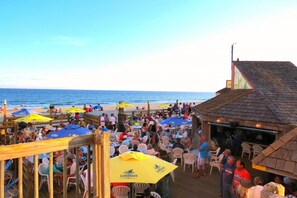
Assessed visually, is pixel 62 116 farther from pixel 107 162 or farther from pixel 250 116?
pixel 107 162

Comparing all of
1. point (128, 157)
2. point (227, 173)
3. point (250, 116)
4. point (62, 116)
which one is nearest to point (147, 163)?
point (128, 157)

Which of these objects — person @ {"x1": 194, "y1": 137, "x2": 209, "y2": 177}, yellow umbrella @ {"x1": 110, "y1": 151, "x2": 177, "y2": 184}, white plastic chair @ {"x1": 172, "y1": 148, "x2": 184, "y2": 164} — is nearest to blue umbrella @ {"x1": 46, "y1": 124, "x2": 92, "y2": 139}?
white plastic chair @ {"x1": 172, "y1": 148, "x2": 184, "y2": 164}

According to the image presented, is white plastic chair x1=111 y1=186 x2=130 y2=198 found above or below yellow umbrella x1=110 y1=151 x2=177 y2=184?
below

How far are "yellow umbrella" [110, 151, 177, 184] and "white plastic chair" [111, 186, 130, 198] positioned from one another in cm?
95

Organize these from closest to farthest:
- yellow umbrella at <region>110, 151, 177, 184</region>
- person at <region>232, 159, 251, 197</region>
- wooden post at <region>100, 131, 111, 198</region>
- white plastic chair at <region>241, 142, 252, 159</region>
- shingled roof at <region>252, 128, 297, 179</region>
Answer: wooden post at <region>100, 131, 111, 198</region> < shingled roof at <region>252, 128, 297, 179</region> < yellow umbrella at <region>110, 151, 177, 184</region> < person at <region>232, 159, 251, 197</region> < white plastic chair at <region>241, 142, 252, 159</region>

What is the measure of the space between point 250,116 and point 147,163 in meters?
5.77

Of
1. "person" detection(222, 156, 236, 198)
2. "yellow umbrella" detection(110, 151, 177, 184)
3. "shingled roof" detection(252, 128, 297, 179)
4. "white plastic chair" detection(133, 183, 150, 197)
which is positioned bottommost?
"white plastic chair" detection(133, 183, 150, 197)

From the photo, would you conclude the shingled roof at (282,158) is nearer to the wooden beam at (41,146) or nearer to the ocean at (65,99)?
the wooden beam at (41,146)

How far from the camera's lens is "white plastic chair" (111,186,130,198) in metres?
6.23

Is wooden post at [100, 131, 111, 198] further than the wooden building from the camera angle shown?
No

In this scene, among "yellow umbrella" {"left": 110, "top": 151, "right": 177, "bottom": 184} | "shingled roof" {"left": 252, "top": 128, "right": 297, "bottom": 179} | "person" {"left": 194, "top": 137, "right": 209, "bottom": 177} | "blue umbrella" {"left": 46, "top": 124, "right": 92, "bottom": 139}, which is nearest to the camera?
"shingled roof" {"left": 252, "top": 128, "right": 297, "bottom": 179}

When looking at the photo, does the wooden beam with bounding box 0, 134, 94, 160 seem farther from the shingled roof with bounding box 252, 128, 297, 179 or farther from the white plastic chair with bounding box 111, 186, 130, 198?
the shingled roof with bounding box 252, 128, 297, 179

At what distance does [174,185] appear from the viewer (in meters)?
8.11

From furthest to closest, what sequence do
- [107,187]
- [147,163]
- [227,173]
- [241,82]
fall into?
[241,82] < [227,173] < [147,163] < [107,187]
